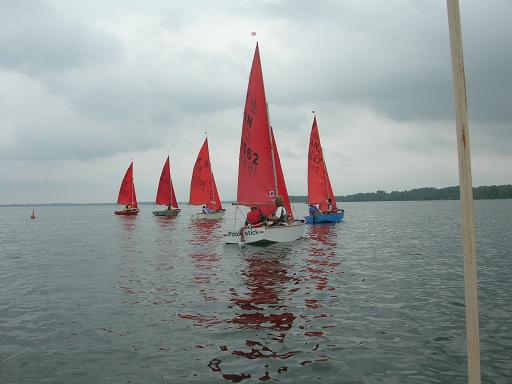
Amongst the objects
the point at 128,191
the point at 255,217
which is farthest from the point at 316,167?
the point at 128,191

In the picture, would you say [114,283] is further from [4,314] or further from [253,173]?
[253,173]

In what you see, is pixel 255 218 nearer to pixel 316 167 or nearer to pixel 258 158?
pixel 258 158

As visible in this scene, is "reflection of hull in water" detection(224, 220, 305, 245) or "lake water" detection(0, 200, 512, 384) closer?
"lake water" detection(0, 200, 512, 384)

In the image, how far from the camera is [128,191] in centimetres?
7625

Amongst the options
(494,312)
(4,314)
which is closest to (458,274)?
(494,312)

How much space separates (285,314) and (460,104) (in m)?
8.56

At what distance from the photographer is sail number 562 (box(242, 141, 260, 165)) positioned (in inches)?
966

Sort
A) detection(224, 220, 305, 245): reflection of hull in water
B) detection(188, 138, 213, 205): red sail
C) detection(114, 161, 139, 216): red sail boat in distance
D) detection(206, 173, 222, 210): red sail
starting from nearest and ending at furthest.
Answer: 1. detection(224, 220, 305, 245): reflection of hull in water
2. detection(188, 138, 213, 205): red sail
3. detection(206, 173, 222, 210): red sail
4. detection(114, 161, 139, 216): red sail boat in distance

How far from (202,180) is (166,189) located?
52.6 feet

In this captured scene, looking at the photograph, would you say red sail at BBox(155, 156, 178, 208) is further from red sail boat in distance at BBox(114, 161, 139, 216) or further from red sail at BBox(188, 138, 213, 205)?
red sail at BBox(188, 138, 213, 205)

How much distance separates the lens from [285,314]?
10.4 m

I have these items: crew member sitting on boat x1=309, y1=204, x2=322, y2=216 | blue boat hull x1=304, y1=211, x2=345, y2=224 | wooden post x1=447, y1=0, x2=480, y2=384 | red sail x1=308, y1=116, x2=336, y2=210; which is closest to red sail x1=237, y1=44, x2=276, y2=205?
red sail x1=308, y1=116, x2=336, y2=210

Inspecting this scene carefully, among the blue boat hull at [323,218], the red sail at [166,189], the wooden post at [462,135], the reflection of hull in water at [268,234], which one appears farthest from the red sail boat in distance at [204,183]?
the wooden post at [462,135]

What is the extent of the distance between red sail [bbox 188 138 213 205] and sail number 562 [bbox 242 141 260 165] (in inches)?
1256
